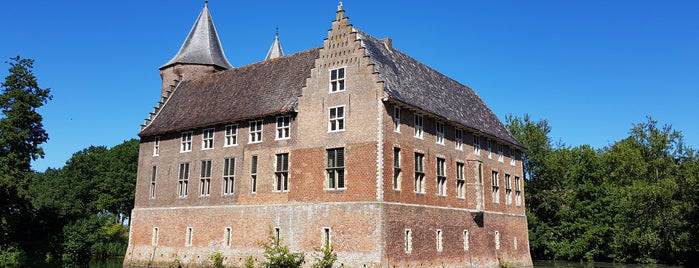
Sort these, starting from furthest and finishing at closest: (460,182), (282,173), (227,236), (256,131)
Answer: (460,182), (256,131), (227,236), (282,173)

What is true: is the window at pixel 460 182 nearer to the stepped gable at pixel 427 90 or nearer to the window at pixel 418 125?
the stepped gable at pixel 427 90

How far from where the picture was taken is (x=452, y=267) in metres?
30.2

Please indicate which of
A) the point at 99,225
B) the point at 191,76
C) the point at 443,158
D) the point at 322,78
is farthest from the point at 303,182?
the point at 99,225

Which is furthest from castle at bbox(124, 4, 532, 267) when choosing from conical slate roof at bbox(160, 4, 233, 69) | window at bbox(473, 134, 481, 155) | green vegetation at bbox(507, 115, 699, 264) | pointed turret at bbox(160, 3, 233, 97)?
green vegetation at bbox(507, 115, 699, 264)

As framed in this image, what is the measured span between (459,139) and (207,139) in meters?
15.6

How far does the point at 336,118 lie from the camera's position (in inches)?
1116

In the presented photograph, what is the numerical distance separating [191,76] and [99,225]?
44.6 ft

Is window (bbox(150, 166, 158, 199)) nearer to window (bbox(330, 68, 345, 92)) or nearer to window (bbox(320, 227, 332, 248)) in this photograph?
window (bbox(320, 227, 332, 248))

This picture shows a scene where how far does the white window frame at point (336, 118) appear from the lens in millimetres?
28156

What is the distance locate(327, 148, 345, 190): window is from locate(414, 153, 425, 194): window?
410 cm

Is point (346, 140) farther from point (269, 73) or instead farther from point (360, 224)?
point (269, 73)

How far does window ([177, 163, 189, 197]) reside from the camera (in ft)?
115

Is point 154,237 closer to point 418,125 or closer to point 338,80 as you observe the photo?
point 338,80

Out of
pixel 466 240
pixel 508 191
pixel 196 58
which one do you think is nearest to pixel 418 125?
pixel 466 240
